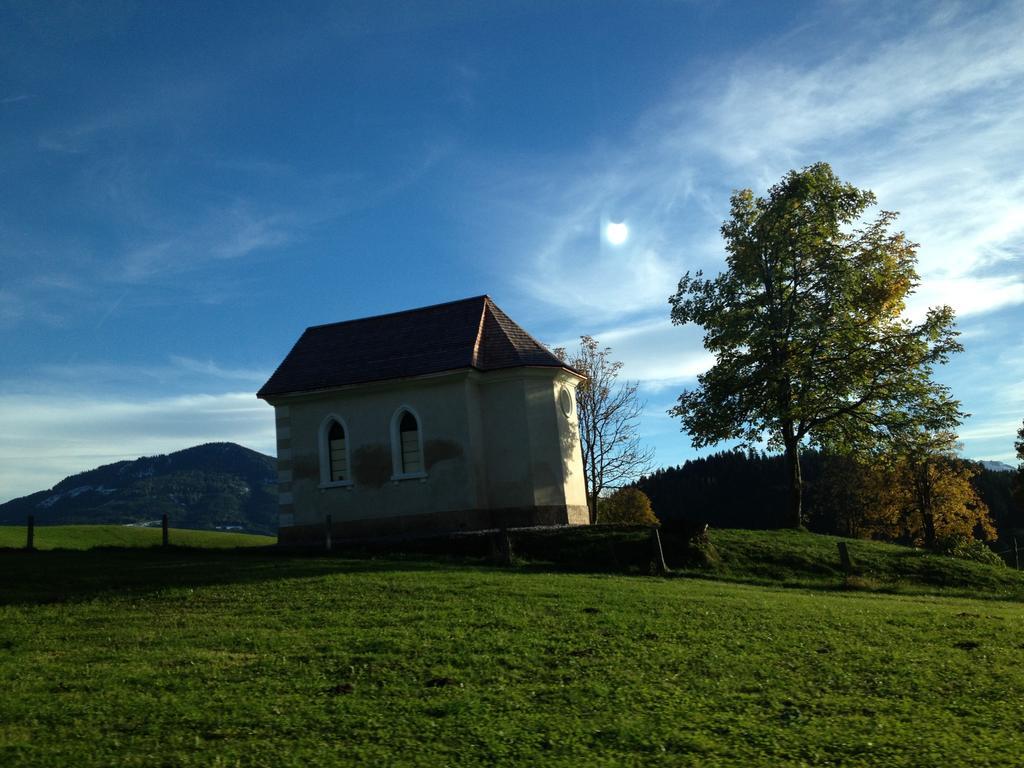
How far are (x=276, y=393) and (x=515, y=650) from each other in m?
21.3

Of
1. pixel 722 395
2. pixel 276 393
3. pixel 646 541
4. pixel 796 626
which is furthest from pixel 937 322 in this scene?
pixel 276 393

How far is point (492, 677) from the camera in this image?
859cm

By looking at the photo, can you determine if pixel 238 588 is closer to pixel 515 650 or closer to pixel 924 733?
pixel 515 650

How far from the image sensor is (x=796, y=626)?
11875mm

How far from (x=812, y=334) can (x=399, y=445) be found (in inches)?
646

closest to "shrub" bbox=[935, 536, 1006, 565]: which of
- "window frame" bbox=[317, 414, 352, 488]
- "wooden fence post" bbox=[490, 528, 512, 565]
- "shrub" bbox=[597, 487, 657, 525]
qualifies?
"wooden fence post" bbox=[490, 528, 512, 565]

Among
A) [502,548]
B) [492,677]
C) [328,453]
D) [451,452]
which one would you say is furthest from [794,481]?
[492,677]

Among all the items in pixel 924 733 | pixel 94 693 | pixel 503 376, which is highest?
pixel 503 376

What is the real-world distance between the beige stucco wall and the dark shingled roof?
477mm

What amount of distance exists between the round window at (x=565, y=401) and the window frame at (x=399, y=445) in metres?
5.24

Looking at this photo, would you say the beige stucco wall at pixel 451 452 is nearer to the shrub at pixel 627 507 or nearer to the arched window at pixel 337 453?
the arched window at pixel 337 453

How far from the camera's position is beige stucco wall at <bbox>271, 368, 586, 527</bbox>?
2684 centimetres

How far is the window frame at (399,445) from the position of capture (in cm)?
2709

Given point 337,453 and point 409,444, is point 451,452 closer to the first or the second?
point 409,444
